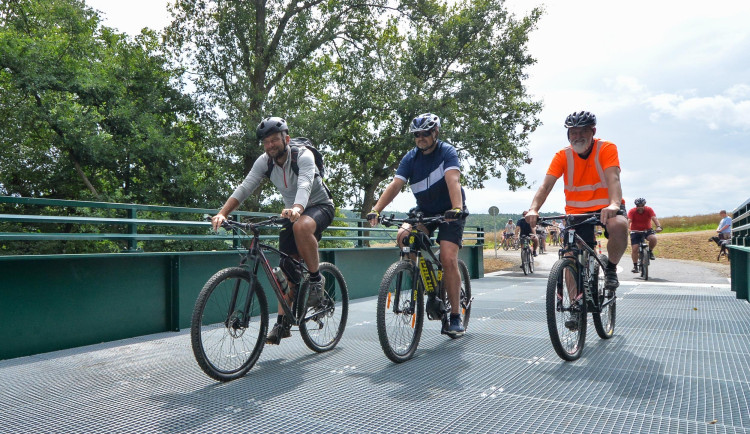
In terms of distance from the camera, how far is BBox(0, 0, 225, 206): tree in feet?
52.2

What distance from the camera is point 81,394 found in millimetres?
3371

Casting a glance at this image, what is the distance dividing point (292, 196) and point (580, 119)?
2578 millimetres

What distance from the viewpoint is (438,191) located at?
4605 mm

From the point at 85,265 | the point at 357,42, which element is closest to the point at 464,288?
the point at 85,265

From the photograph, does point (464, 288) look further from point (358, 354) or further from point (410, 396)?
point (410, 396)

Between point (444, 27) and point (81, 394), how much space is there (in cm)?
2132

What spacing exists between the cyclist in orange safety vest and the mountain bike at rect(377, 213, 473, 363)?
0.97 meters

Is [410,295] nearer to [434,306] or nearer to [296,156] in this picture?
[434,306]

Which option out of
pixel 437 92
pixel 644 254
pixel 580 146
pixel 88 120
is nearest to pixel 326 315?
pixel 580 146

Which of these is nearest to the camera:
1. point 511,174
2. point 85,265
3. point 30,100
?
point 85,265

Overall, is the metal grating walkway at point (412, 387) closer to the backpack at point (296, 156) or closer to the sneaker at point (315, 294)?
the sneaker at point (315, 294)

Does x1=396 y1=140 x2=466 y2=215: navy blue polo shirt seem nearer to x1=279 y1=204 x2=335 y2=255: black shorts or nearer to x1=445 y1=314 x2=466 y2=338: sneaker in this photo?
x1=279 y1=204 x2=335 y2=255: black shorts

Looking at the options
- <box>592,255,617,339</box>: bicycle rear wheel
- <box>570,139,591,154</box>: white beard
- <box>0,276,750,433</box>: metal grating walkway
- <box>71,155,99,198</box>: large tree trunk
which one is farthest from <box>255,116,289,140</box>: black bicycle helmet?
<box>71,155,99,198</box>: large tree trunk

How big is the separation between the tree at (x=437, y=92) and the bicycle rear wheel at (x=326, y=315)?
15.9m
